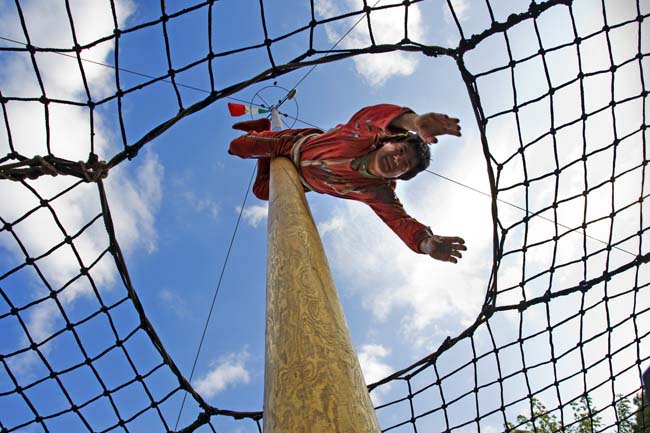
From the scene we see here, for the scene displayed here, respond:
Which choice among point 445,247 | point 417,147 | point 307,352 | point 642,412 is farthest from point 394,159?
point 642,412

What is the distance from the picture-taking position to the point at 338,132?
231 centimetres

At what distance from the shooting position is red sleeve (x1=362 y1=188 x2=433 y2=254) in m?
2.49

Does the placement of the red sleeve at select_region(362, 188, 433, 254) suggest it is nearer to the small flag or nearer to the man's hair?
the man's hair

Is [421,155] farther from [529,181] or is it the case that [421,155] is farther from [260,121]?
[260,121]

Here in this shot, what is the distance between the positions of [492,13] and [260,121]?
1.42m

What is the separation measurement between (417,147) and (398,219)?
0.62 meters

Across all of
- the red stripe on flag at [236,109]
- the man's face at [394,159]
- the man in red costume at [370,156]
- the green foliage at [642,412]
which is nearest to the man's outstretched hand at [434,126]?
the man in red costume at [370,156]

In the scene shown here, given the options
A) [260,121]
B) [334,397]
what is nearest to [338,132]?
[260,121]

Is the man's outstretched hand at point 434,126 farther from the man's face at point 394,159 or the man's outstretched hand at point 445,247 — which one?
the man's outstretched hand at point 445,247

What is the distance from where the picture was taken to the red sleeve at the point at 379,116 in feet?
6.75

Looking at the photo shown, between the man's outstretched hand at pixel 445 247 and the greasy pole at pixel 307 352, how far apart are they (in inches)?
37.4

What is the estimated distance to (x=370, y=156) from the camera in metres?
2.20

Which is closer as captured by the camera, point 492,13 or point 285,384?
point 285,384

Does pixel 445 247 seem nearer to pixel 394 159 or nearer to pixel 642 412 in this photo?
pixel 394 159
